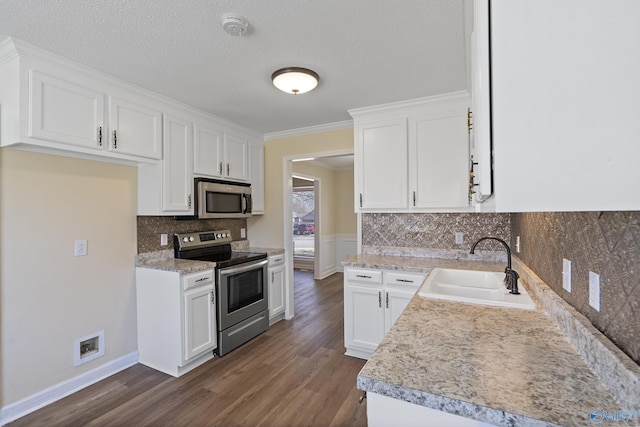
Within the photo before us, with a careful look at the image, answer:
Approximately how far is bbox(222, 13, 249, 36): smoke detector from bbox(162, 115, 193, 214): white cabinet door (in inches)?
56.1

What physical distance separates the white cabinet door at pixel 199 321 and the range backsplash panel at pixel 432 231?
1.66m

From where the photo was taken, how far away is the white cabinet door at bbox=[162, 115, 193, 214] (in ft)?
9.14

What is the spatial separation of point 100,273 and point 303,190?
4.85 metres

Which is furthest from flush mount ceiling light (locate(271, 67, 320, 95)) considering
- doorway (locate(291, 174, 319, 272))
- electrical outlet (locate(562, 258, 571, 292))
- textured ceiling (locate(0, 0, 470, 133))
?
doorway (locate(291, 174, 319, 272))

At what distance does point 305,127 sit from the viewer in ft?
12.2

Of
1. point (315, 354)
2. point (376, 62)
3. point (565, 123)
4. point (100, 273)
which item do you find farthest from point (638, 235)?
point (100, 273)

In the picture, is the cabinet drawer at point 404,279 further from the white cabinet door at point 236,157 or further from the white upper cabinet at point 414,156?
the white cabinet door at point 236,157

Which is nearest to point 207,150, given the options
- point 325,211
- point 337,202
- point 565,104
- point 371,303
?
point 371,303

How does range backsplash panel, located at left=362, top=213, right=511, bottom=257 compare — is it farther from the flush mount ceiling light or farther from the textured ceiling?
the flush mount ceiling light

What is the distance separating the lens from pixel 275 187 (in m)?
4.04

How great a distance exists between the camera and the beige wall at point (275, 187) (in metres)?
3.80

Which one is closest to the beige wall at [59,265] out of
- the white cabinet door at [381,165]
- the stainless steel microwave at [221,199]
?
the stainless steel microwave at [221,199]

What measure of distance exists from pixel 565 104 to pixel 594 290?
0.68 metres

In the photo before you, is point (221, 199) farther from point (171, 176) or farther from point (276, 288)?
point (276, 288)
